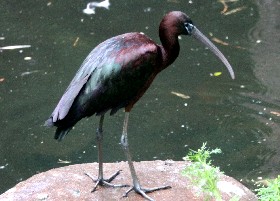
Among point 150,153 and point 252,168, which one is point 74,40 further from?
point 252,168

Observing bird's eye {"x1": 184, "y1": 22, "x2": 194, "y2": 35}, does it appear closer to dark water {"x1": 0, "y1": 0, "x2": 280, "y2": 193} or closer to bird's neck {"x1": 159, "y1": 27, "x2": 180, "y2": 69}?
bird's neck {"x1": 159, "y1": 27, "x2": 180, "y2": 69}

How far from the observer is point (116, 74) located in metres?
4.57

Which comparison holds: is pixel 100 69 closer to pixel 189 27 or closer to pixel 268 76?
pixel 189 27

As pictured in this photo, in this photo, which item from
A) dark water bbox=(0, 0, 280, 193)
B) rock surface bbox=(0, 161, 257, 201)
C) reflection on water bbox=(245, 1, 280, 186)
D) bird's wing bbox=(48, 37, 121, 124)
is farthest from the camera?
dark water bbox=(0, 0, 280, 193)

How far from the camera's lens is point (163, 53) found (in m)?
4.73

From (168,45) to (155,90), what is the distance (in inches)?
117

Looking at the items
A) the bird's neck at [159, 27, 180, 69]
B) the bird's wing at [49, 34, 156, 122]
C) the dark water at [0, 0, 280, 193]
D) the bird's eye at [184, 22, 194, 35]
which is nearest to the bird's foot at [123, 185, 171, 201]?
the bird's wing at [49, 34, 156, 122]

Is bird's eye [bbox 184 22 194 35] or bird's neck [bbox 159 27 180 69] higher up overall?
bird's eye [bbox 184 22 194 35]

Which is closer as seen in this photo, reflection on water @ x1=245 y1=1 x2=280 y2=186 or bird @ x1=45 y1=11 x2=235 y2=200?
bird @ x1=45 y1=11 x2=235 y2=200

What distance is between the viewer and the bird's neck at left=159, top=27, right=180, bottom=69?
4721mm

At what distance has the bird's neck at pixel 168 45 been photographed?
4721 millimetres

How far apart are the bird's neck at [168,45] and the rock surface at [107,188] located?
35.8 inches

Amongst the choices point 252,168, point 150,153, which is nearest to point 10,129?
point 150,153

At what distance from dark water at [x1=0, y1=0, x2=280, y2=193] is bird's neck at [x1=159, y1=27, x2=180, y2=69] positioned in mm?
2057
